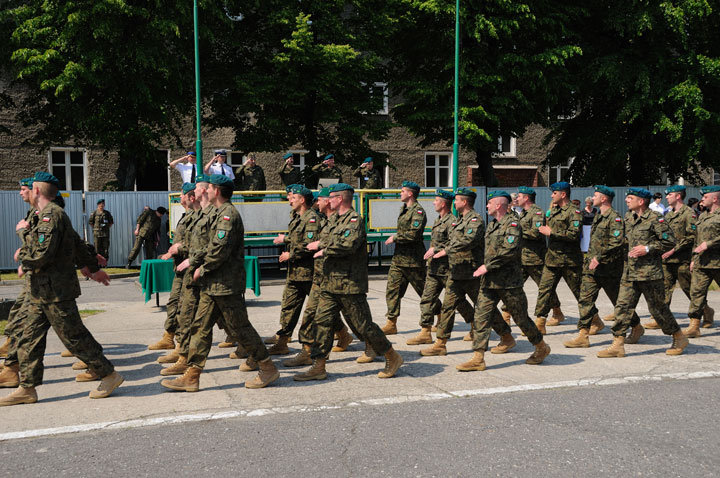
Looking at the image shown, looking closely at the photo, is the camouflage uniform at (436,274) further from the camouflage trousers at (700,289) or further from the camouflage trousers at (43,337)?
the camouflage trousers at (43,337)

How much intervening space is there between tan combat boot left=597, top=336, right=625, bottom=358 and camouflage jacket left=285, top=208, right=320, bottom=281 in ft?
11.3

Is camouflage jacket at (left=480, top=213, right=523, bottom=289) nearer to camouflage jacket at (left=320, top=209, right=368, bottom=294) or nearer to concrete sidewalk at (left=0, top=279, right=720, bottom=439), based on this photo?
concrete sidewalk at (left=0, top=279, right=720, bottom=439)

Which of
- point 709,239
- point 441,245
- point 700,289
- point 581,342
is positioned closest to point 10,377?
point 441,245

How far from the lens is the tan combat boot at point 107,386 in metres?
6.41

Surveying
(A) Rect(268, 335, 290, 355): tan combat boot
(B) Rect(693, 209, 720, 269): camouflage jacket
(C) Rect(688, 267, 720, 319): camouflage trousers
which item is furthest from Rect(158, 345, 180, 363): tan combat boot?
(B) Rect(693, 209, 720, 269): camouflage jacket

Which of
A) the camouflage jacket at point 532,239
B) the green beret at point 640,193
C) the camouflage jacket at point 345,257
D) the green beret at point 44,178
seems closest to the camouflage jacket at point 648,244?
the green beret at point 640,193

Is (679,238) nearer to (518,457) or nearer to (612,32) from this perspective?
(518,457)

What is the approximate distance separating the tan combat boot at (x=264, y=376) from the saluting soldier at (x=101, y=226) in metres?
14.4

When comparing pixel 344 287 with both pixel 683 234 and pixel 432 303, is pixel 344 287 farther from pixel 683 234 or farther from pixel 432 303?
pixel 683 234

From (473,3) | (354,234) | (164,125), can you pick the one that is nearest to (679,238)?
(354,234)

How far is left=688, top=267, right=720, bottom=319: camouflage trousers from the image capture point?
31.0 ft

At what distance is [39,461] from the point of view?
4789mm

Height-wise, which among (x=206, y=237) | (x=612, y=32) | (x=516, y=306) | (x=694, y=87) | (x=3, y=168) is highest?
(x=612, y=32)

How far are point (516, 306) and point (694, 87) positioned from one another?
68.7 feet
